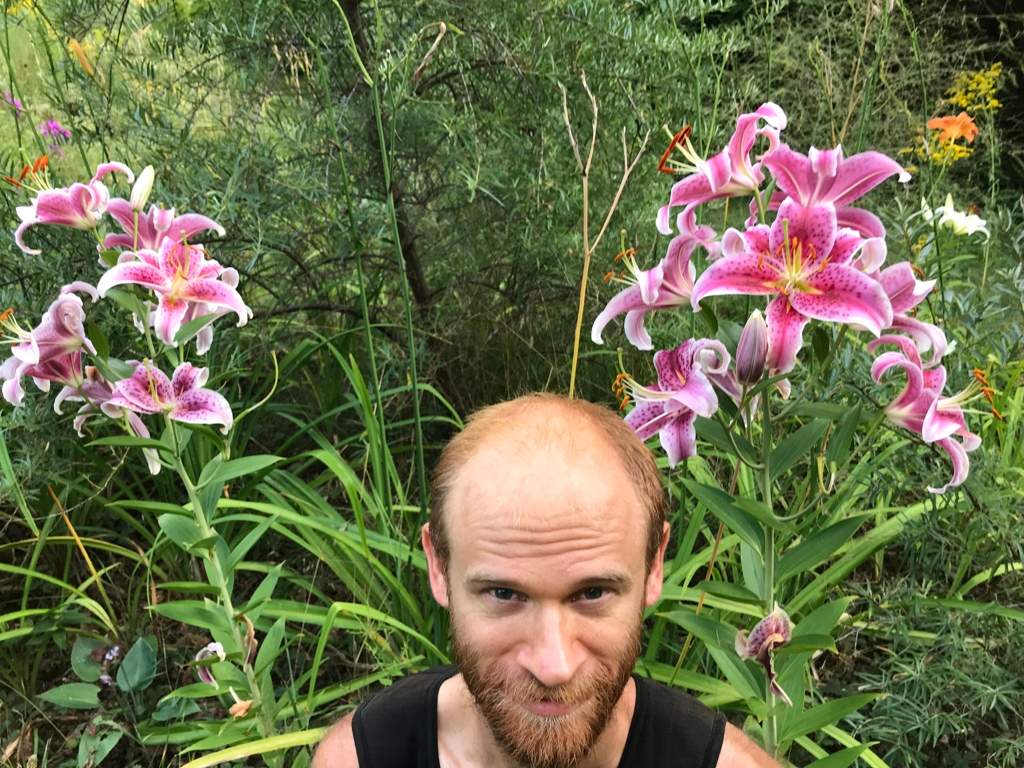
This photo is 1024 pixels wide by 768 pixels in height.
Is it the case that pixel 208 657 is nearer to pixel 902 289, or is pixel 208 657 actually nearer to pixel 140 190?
pixel 140 190

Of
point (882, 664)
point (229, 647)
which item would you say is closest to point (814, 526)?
point (882, 664)

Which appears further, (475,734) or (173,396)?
(173,396)

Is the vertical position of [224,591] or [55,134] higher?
[55,134]

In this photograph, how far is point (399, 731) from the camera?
4.29 feet

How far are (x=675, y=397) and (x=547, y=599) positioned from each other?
316mm

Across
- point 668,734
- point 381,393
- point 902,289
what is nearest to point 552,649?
point 668,734

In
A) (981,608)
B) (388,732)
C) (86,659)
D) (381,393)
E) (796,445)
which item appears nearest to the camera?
(796,445)

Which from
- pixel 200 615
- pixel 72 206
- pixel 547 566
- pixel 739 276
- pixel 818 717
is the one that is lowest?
pixel 818 717

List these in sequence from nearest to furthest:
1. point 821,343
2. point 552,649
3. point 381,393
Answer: point 552,649
point 821,343
point 381,393

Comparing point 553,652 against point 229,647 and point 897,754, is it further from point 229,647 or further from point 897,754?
point 897,754

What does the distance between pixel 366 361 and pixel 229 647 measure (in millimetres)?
1346

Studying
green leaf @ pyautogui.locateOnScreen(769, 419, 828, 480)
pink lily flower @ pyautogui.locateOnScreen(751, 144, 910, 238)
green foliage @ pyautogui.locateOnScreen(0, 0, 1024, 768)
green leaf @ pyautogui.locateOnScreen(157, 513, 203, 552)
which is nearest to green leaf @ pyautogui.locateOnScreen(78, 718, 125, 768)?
green foliage @ pyautogui.locateOnScreen(0, 0, 1024, 768)

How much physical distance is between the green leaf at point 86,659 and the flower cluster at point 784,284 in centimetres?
160

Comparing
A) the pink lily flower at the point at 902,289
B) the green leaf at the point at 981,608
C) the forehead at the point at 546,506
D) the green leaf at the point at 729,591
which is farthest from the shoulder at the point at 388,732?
the green leaf at the point at 981,608
